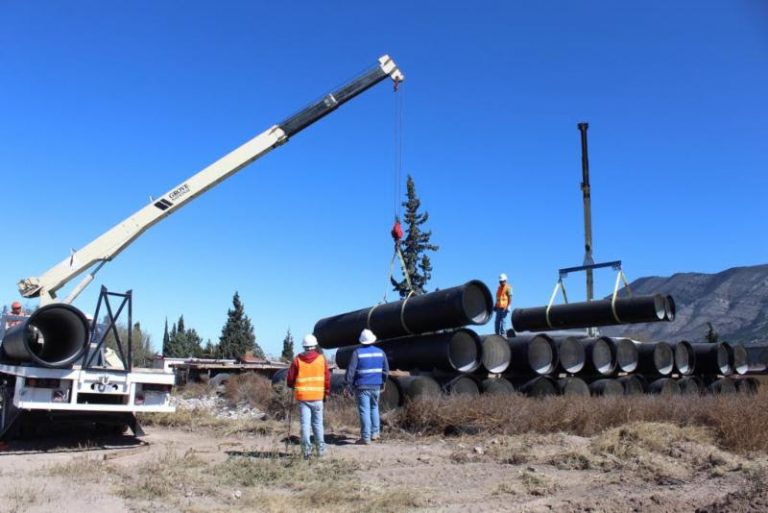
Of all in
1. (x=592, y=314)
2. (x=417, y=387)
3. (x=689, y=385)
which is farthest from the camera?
(x=689, y=385)

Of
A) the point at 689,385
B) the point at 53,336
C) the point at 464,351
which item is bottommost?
the point at 689,385

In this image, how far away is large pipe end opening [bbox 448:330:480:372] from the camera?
1168 cm

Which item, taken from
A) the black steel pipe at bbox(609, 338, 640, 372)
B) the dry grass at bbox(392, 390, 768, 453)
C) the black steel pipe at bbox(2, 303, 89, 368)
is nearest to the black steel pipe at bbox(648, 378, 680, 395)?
the black steel pipe at bbox(609, 338, 640, 372)

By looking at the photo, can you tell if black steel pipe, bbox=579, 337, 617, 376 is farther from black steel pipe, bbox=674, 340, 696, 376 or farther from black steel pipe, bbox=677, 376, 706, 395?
black steel pipe, bbox=674, 340, 696, 376

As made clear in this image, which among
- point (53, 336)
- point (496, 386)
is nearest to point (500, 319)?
point (496, 386)

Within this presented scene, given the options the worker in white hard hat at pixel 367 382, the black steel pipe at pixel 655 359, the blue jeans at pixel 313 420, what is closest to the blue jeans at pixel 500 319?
the black steel pipe at pixel 655 359

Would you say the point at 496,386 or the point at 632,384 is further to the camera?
the point at 632,384

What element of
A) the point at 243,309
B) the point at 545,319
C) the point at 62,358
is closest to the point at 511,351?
the point at 545,319

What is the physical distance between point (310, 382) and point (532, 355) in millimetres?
5913

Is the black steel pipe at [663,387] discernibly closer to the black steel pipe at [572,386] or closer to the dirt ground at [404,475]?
the black steel pipe at [572,386]

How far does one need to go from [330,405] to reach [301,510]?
634 cm

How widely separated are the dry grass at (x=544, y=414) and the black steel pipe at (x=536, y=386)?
77.6 inches

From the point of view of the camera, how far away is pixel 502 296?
14516 mm

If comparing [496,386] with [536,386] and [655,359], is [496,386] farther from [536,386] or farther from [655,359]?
[655,359]
